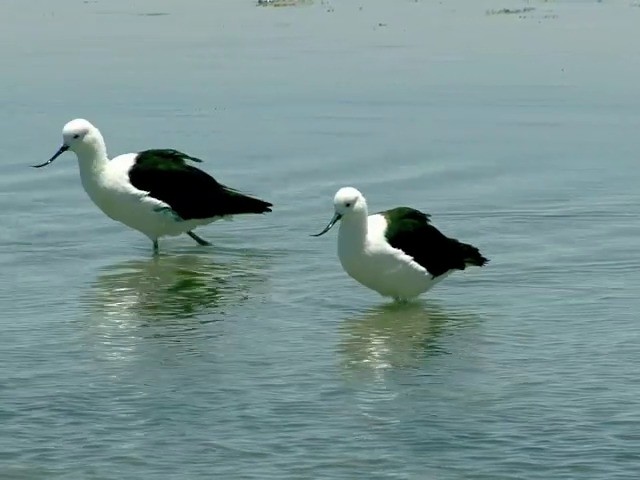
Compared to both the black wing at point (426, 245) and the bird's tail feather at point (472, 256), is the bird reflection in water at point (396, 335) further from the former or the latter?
the bird's tail feather at point (472, 256)

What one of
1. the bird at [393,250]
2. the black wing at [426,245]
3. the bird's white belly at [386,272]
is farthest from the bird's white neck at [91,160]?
the bird's white belly at [386,272]

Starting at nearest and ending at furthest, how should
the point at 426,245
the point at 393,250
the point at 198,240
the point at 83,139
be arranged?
the point at 393,250 → the point at 426,245 → the point at 83,139 → the point at 198,240

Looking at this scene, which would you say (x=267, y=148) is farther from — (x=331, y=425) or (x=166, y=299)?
(x=331, y=425)

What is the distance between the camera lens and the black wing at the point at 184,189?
1338cm

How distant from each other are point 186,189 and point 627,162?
494 cm

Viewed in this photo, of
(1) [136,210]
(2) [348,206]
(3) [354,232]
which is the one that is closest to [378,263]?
(3) [354,232]

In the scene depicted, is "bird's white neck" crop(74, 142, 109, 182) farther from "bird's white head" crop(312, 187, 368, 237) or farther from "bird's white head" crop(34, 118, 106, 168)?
"bird's white head" crop(312, 187, 368, 237)

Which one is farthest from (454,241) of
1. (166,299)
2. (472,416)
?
(472,416)

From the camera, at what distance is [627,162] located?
1633 centimetres

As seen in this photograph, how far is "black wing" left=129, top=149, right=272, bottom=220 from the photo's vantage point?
13.4 m

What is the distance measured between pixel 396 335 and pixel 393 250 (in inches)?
34.0

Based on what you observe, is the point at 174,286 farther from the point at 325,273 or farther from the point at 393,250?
the point at 393,250

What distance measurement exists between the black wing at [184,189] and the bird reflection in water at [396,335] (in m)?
2.37

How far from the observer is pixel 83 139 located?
13.5 metres
